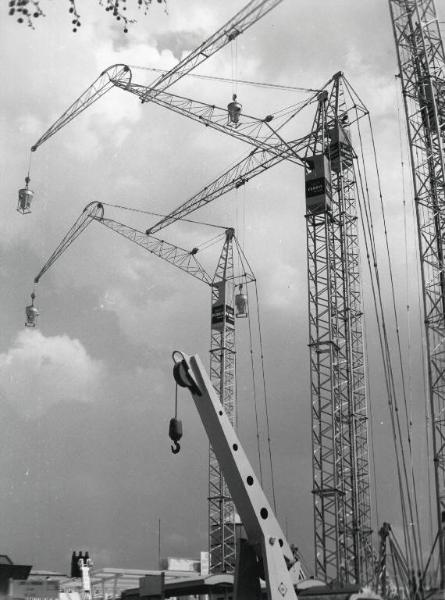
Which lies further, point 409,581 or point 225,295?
point 225,295

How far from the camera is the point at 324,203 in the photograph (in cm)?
5094

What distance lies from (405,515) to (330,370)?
20.1 meters

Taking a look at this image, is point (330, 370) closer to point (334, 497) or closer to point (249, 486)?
point (334, 497)

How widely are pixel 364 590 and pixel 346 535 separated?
100 feet

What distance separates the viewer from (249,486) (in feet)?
54.3

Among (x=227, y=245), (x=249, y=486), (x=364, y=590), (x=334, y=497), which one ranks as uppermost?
(x=227, y=245)

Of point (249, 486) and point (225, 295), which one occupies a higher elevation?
point (225, 295)

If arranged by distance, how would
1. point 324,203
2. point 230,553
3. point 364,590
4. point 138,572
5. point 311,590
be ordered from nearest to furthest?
point 364,590
point 311,590
point 138,572
point 324,203
point 230,553

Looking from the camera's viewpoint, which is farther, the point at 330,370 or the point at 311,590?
the point at 330,370

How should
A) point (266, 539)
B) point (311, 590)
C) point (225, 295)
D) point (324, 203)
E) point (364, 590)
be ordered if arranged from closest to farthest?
point (266, 539)
point (364, 590)
point (311, 590)
point (324, 203)
point (225, 295)

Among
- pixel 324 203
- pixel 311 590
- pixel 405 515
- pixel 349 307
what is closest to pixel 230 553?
pixel 349 307

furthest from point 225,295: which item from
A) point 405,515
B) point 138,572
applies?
point 405,515

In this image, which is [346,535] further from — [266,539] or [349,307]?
[266,539]

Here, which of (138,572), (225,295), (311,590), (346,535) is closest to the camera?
(311,590)
